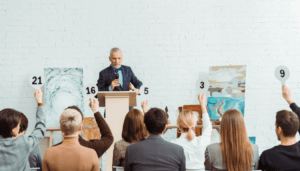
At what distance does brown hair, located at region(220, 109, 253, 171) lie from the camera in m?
1.75

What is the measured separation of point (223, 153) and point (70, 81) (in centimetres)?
281

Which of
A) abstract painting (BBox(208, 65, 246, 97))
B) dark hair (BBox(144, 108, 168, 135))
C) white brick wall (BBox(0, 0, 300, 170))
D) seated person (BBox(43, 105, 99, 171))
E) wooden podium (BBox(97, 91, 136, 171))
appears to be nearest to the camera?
seated person (BBox(43, 105, 99, 171))

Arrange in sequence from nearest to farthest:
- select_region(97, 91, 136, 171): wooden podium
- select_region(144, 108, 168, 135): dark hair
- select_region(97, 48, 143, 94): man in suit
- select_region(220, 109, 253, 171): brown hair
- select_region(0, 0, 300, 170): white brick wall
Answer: select_region(144, 108, 168, 135): dark hair → select_region(220, 109, 253, 171): brown hair → select_region(97, 91, 136, 171): wooden podium → select_region(97, 48, 143, 94): man in suit → select_region(0, 0, 300, 170): white brick wall

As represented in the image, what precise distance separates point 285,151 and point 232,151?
0.32 m

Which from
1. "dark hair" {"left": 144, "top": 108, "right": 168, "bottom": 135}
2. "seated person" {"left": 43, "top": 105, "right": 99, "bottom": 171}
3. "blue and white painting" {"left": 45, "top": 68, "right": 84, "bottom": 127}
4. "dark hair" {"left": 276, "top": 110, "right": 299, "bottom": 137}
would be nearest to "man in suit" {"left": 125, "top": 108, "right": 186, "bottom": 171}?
"dark hair" {"left": 144, "top": 108, "right": 168, "bottom": 135}

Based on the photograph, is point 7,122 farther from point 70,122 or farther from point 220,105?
point 220,105

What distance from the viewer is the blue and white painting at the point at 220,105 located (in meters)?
3.92

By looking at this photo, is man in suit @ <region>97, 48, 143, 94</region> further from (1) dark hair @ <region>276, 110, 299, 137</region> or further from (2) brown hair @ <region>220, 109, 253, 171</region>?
(1) dark hair @ <region>276, 110, 299, 137</region>

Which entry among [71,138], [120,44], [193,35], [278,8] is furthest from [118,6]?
[71,138]

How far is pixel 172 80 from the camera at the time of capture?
4.11 m

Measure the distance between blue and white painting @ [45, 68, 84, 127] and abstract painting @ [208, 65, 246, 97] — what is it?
1963 millimetres

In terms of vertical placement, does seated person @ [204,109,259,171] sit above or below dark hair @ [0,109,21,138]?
below

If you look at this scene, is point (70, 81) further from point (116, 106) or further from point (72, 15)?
point (116, 106)

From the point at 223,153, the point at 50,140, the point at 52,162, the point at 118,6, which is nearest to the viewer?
the point at 52,162
